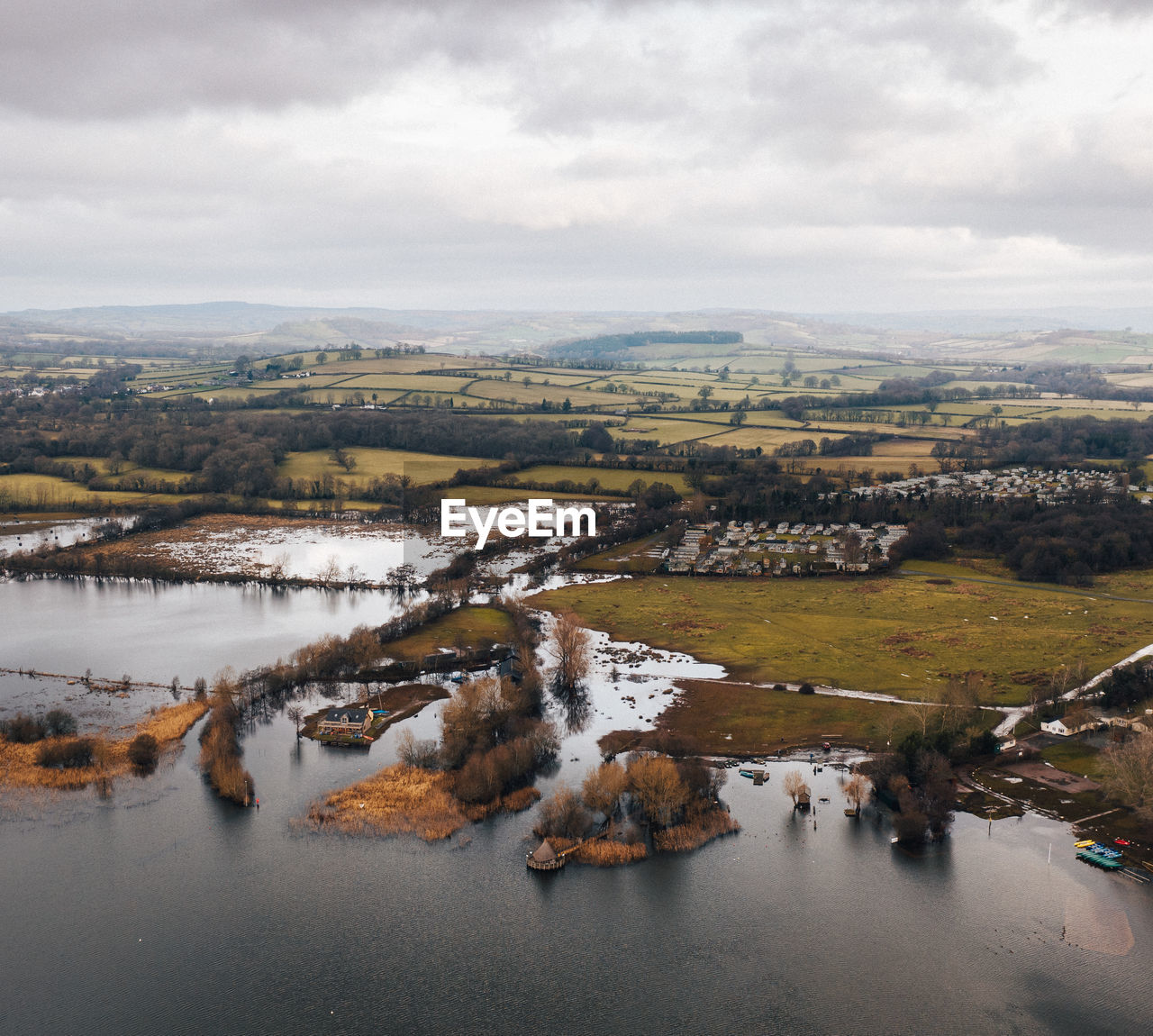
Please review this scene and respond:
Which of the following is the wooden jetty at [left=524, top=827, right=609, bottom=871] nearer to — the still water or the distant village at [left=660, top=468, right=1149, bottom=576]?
the still water

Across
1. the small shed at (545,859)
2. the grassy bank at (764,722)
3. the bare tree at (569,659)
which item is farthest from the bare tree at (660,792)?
the bare tree at (569,659)

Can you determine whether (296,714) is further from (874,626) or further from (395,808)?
(874,626)

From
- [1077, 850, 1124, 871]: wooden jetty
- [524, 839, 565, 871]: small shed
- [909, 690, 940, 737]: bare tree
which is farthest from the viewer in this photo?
[909, 690, 940, 737]: bare tree

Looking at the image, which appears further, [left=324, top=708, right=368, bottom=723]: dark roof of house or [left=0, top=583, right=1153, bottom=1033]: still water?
[left=324, top=708, right=368, bottom=723]: dark roof of house

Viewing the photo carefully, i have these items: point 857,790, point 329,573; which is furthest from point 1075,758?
point 329,573

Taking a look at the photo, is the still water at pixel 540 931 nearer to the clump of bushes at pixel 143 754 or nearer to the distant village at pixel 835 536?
the clump of bushes at pixel 143 754

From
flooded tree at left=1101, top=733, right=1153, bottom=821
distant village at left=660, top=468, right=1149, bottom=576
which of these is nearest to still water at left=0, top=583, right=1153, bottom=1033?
flooded tree at left=1101, top=733, right=1153, bottom=821
